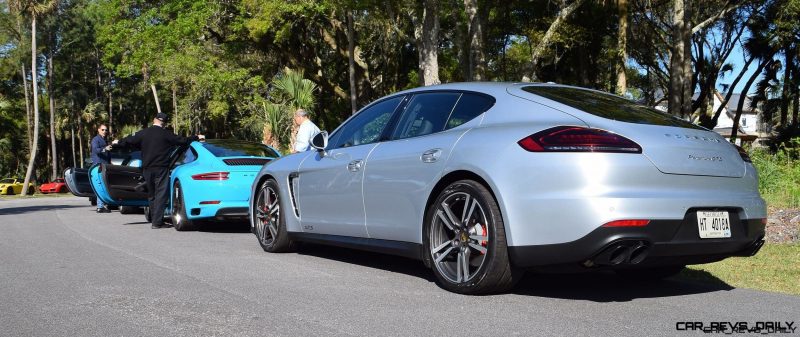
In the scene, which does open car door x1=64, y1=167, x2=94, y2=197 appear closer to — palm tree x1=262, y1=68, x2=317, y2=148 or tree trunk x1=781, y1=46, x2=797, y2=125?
palm tree x1=262, y1=68, x2=317, y2=148

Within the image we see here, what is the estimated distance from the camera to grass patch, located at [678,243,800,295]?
595 centimetres

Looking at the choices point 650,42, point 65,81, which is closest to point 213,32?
point 650,42

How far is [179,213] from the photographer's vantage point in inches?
432

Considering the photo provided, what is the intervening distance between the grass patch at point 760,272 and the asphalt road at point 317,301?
1.07ft

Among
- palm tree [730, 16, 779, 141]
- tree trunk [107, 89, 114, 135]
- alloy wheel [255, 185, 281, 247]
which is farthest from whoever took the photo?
tree trunk [107, 89, 114, 135]

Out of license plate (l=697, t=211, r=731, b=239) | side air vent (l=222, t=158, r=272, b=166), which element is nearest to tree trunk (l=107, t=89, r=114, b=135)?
side air vent (l=222, t=158, r=272, b=166)

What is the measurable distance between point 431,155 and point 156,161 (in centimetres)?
690

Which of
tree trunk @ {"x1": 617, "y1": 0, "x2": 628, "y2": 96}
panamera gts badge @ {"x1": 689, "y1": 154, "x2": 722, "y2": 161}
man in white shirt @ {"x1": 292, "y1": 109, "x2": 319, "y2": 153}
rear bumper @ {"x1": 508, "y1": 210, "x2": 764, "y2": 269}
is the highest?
tree trunk @ {"x1": 617, "y1": 0, "x2": 628, "y2": 96}

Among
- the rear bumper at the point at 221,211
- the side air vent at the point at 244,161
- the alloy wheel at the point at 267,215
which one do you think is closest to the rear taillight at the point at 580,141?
the alloy wheel at the point at 267,215

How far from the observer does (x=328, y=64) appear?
35281mm

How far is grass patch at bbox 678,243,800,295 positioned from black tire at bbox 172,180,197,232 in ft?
22.1

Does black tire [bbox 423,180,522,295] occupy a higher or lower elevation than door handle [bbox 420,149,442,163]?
lower

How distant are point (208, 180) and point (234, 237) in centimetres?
89

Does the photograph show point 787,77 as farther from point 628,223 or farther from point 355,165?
point 628,223
